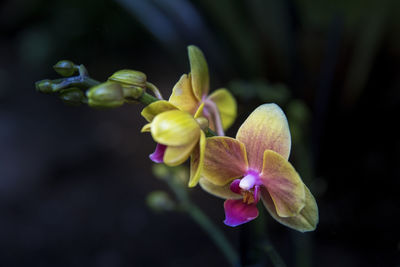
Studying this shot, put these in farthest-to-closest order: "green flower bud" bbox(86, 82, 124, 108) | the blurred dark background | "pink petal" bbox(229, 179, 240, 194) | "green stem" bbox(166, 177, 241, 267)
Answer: the blurred dark background, "green stem" bbox(166, 177, 241, 267), "pink petal" bbox(229, 179, 240, 194), "green flower bud" bbox(86, 82, 124, 108)

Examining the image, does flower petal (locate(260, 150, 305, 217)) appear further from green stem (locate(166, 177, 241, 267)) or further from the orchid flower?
green stem (locate(166, 177, 241, 267))

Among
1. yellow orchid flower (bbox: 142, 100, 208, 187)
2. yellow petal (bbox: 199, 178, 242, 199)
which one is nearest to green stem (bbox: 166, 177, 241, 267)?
yellow petal (bbox: 199, 178, 242, 199)

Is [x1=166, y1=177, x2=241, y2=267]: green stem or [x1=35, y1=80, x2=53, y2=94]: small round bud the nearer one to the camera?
[x1=35, y1=80, x2=53, y2=94]: small round bud

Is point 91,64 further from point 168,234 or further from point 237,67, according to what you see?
point 168,234

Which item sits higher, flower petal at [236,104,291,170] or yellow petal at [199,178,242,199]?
flower petal at [236,104,291,170]

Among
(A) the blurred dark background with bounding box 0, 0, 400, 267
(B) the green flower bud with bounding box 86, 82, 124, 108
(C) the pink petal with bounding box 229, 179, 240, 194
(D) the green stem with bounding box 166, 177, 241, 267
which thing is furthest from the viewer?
(A) the blurred dark background with bounding box 0, 0, 400, 267

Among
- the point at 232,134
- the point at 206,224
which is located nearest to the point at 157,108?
the point at 206,224
